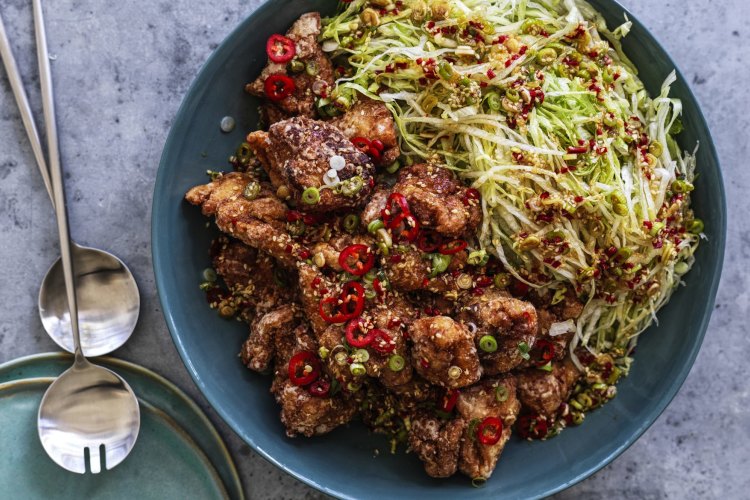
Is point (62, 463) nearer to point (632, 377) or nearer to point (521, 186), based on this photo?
point (521, 186)

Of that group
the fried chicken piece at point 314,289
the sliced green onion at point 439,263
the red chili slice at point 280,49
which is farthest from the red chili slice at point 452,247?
the red chili slice at point 280,49

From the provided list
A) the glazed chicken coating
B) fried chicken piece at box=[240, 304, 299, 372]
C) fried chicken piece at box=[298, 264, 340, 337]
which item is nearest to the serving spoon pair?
fried chicken piece at box=[240, 304, 299, 372]

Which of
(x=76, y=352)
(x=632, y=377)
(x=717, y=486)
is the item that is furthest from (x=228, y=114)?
(x=717, y=486)

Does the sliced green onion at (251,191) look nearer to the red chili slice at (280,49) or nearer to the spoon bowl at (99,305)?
the red chili slice at (280,49)

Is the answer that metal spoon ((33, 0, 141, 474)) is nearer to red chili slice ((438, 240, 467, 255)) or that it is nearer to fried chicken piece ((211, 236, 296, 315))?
fried chicken piece ((211, 236, 296, 315))

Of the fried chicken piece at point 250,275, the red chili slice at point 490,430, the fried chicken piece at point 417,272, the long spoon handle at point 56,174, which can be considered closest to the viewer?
the fried chicken piece at point 417,272
